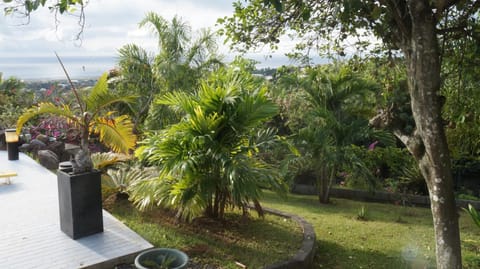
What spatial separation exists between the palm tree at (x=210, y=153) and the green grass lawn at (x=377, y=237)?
1.10m

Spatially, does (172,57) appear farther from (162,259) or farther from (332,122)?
(162,259)

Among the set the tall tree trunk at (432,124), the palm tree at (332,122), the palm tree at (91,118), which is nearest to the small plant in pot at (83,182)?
the palm tree at (91,118)

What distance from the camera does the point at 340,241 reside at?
535cm

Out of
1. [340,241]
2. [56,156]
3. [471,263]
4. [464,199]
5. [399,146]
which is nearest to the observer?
[471,263]

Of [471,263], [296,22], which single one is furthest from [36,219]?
[471,263]

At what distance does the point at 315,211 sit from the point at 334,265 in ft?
7.88

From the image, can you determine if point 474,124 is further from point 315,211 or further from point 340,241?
point 315,211

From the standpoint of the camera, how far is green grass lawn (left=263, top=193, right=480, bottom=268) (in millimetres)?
4660

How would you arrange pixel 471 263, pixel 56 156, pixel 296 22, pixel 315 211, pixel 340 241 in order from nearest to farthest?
pixel 471 263, pixel 296 22, pixel 340 241, pixel 315 211, pixel 56 156

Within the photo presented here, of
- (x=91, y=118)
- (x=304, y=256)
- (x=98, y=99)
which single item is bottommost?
(x=304, y=256)

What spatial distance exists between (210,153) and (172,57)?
5.28 metres

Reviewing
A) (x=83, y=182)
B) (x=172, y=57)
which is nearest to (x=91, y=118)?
(x=83, y=182)

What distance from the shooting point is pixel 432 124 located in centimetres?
334

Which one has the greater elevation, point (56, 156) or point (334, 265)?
point (56, 156)
